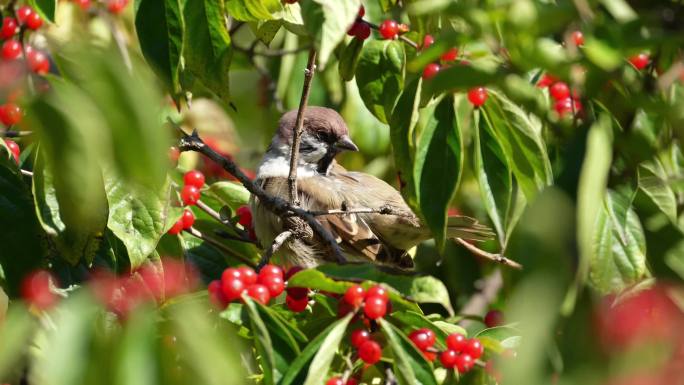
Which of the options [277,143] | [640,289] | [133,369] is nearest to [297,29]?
[640,289]

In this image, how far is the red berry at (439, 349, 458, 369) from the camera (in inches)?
95.7

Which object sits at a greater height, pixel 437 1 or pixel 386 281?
pixel 437 1

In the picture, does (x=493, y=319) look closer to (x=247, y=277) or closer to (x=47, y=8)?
(x=247, y=277)

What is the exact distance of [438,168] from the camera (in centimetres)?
242

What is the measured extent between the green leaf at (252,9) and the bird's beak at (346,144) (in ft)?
7.26

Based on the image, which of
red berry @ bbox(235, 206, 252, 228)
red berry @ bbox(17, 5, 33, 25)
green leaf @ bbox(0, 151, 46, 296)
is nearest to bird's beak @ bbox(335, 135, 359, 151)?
red berry @ bbox(235, 206, 252, 228)

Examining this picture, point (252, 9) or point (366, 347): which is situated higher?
point (252, 9)

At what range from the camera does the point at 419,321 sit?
251 cm

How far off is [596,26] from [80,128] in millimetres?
898

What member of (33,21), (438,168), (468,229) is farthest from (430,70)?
(33,21)

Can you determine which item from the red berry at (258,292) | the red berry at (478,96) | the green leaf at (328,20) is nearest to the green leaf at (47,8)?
the green leaf at (328,20)

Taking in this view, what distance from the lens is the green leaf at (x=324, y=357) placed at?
2.01m

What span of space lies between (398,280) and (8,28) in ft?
8.12

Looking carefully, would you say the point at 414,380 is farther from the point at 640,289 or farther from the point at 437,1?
the point at 437,1
